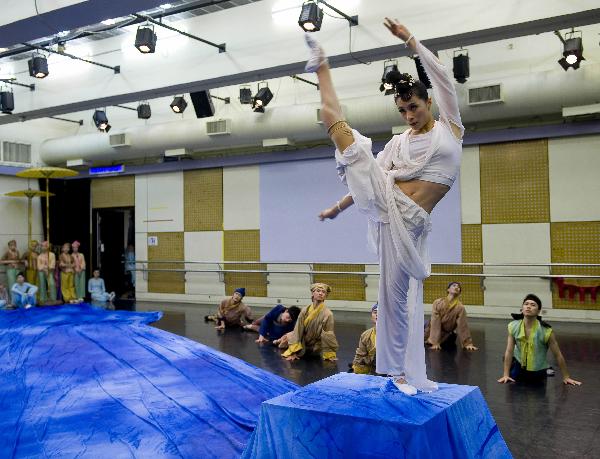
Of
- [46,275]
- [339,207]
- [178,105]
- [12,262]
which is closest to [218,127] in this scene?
[178,105]

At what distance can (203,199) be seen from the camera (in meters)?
12.9

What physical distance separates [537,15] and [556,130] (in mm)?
3491

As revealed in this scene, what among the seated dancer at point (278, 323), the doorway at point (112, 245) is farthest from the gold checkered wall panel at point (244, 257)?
the seated dancer at point (278, 323)

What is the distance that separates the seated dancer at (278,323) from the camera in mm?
7828

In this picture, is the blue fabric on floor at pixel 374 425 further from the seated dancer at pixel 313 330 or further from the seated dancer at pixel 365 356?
the seated dancer at pixel 313 330

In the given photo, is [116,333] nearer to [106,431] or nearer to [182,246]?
[106,431]

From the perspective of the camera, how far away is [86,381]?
515 centimetres

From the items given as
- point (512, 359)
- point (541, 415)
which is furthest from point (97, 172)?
point (541, 415)

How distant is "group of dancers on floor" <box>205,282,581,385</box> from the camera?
5641mm

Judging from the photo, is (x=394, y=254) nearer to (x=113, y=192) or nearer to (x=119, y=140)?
(x=119, y=140)

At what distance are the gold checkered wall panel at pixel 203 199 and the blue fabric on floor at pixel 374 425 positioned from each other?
9772 mm

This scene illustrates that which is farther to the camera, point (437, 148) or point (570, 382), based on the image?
point (570, 382)

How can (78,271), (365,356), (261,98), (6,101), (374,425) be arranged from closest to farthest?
(374,425), (365,356), (6,101), (261,98), (78,271)

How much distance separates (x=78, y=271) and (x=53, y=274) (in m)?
0.52
